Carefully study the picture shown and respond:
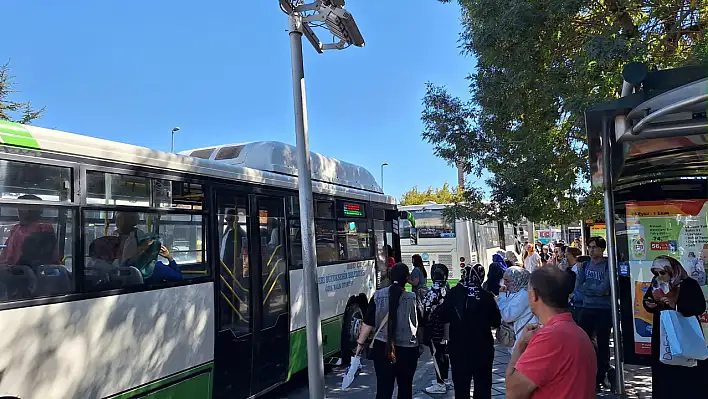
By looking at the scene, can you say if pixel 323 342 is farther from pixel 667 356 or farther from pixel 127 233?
pixel 667 356

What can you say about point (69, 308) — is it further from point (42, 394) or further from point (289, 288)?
point (289, 288)

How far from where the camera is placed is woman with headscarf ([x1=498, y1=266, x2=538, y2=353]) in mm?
4984

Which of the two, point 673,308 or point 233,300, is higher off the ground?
point 233,300

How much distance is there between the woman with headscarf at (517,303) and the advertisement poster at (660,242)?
2.36 meters

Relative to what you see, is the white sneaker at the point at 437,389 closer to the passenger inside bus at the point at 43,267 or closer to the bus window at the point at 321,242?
the bus window at the point at 321,242

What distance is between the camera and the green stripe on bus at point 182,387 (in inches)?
178

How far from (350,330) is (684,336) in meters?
5.05

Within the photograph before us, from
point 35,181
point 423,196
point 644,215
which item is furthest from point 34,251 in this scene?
point 423,196

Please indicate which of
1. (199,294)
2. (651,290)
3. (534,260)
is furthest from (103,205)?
(534,260)

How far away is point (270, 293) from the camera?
21.2ft

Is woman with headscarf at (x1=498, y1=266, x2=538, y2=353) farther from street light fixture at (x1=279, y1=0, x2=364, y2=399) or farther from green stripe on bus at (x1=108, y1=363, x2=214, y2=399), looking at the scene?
green stripe on bus at (x1=108, y1=363, x2=214, y2=399)

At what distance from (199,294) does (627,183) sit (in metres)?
5.40

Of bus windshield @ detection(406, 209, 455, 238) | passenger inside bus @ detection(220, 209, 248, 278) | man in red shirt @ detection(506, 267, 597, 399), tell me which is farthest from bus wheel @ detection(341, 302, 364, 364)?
bus windshield @ detection(406, 209, 455, 238)

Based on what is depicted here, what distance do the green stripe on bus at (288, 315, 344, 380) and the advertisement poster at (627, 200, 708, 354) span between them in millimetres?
4206
